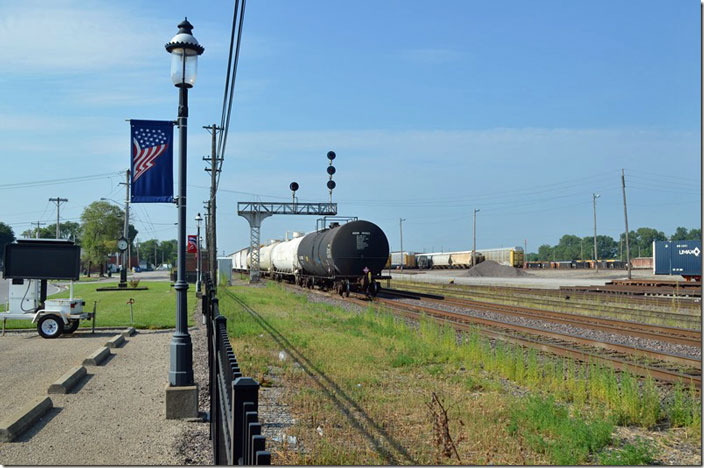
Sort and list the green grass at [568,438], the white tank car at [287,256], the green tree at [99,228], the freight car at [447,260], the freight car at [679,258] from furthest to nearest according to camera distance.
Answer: the freight car at [447,260], the green tree at [99,228], the freight car at [679,258], the white tank car at [287,256], the green grass at [568,438]

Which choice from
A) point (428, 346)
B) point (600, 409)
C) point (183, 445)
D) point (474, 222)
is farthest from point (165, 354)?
point (474, 222)

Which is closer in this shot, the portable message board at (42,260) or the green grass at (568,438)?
the green grass at (568,438)

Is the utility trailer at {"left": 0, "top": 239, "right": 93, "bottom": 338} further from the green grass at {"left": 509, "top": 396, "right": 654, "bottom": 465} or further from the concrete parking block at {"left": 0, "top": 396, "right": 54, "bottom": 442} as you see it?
the green grass at {"left": 509, "top": 396, "right": 654, "bottom": 465}

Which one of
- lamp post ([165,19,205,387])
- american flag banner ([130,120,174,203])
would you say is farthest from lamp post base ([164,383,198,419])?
american flag banner ([130,120,174,203])

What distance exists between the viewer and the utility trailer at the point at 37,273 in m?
16.3

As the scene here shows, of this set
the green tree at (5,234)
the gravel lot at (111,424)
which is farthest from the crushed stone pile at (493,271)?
the green tree at (5,234)

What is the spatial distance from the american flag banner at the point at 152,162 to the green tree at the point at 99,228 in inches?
2975

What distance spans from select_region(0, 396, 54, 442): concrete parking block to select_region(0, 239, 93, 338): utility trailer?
849 centimetres

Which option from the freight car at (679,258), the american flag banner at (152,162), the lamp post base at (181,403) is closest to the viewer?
the lamp post base at (181,403)

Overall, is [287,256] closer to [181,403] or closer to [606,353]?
[606,353]

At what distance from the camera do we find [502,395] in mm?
8930

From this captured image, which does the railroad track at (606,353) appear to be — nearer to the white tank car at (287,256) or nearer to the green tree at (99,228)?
the white tank car at (287,256)

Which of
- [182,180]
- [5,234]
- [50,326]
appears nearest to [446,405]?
[182,180]

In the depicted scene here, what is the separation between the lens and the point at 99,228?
8262 cm
